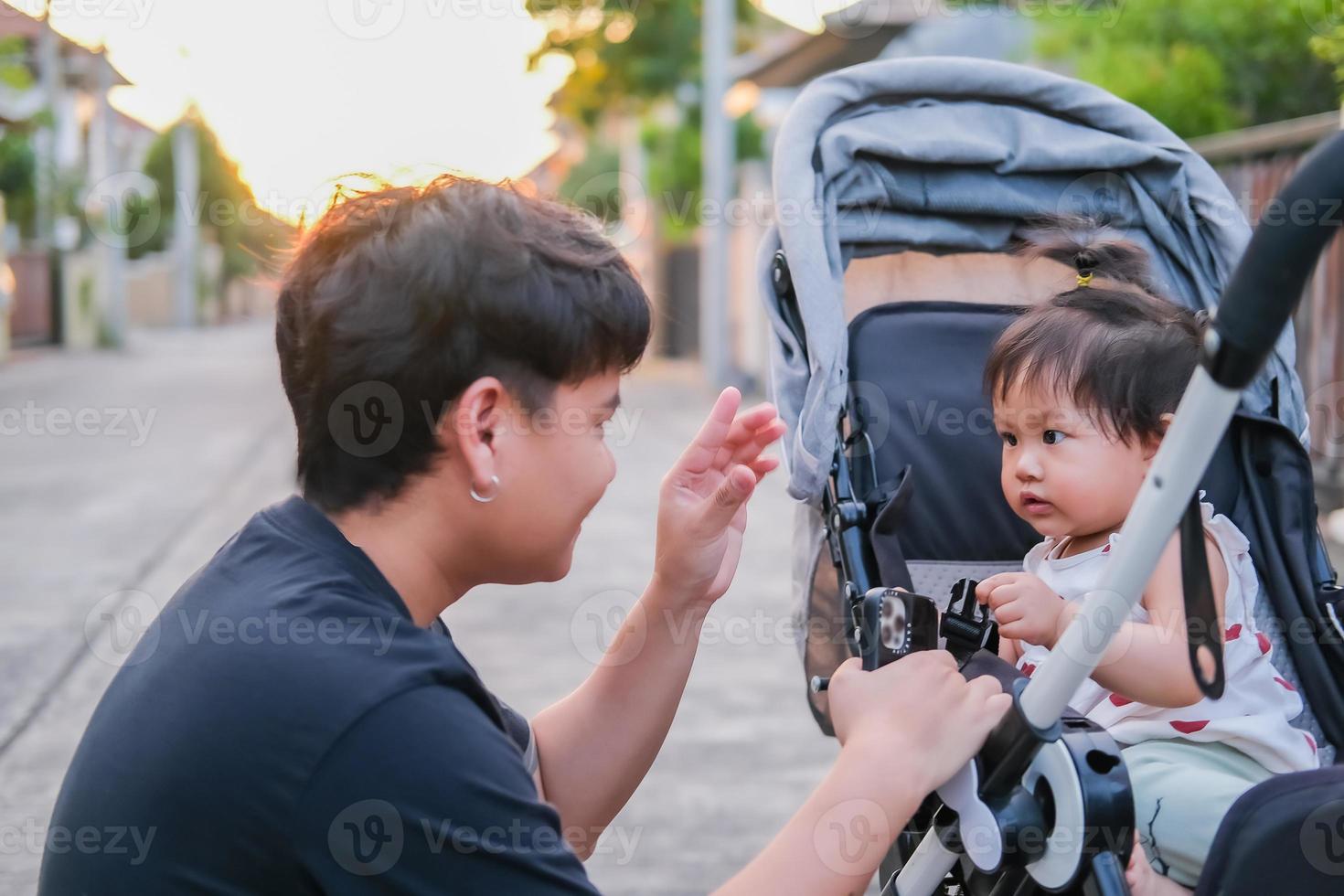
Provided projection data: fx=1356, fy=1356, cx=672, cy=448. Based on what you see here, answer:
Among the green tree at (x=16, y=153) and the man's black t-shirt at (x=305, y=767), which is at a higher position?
the man's black t-shirt at (x=305, y=767)

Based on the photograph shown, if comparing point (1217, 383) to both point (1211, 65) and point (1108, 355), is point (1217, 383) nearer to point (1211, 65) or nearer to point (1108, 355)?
point (1108, 355)

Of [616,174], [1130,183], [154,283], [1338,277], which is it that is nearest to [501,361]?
[1130,183]

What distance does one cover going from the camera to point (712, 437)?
1.82m

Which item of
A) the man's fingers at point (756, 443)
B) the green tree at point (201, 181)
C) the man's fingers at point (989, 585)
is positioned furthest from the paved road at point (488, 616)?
the green tree at point (201, 181)

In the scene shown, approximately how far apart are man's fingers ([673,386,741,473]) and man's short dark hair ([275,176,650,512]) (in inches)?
10.9

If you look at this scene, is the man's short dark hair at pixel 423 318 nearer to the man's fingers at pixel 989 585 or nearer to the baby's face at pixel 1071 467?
the man's fingers at pixel 989 585

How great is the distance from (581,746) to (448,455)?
645mm

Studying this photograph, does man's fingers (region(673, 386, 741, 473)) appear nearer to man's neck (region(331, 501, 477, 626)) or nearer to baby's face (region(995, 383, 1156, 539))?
man's neck (region(331, 501, 477, 626))

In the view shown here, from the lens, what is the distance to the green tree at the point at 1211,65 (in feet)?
25.6

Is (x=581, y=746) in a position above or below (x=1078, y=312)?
below

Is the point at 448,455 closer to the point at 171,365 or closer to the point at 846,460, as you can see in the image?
the point at 846,460

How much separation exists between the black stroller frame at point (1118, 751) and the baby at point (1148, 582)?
21 centimetres

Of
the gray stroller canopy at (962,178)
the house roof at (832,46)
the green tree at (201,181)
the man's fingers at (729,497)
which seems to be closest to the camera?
the man's fingers at (729,497)

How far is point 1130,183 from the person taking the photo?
2781 millimetres
